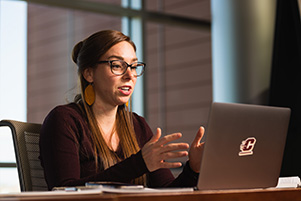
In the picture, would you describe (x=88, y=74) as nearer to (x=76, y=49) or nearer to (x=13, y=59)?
(x=76, y=49)

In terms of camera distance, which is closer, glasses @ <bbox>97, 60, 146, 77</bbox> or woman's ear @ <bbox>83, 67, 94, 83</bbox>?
glasses @ <bbox>97, 60, 146, 77</bbox>

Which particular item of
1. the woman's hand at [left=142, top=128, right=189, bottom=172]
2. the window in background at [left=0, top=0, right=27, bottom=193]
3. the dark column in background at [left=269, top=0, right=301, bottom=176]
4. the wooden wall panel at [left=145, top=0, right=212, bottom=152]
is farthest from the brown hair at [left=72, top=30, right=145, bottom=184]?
the wooden wall panel at [left=145, top=0, right=212, bottom=152]

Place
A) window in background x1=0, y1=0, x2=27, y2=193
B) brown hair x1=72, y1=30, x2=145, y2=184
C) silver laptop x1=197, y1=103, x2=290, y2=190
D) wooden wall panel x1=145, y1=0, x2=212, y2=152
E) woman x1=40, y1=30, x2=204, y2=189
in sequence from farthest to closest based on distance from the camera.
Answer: wooden wall panel x1=145, y1=0, x2=212, y2=152, window in background x1=0, y1=0, x2=27, y2=193, brown hair x1=72, y1=30, x2=145, y2=184, woman x1=40, y1=30, x2=204, y2=189, silver laptop x1=197, y1=103, x2=290, y2=190

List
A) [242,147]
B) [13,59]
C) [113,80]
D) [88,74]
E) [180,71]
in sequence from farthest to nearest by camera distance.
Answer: [180,71]
[13,59]
[88,74]
[113,80]
[242,147]

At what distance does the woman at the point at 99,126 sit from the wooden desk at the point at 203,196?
33 centimetres

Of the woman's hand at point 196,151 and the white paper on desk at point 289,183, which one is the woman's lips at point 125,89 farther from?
the white paper on desk at point 289,183

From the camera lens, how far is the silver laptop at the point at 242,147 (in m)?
1.29

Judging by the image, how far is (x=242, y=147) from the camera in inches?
52.9

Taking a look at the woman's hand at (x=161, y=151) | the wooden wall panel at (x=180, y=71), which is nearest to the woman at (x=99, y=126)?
the woman's hand at (x=161, y=151)

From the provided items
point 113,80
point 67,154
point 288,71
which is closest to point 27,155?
point 67,154

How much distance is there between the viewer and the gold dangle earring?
1999 mm

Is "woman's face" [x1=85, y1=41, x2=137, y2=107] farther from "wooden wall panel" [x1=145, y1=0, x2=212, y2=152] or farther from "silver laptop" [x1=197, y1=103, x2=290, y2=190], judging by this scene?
"wooden wall panel" [x1=145, y1=0, x2=212, y2=152]

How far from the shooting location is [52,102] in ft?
14.2

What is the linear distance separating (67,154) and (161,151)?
1.58 ft
